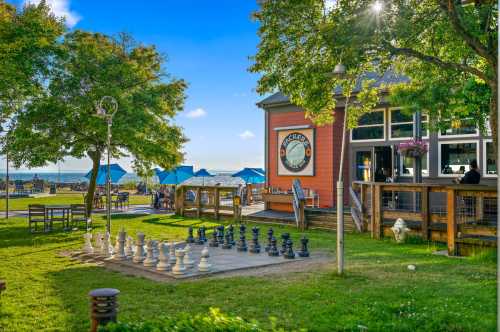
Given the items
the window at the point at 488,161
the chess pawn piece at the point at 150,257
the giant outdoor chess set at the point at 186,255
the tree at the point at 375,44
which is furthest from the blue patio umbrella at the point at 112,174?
the window at the point at 488,161

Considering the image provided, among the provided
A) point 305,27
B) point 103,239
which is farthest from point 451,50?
point 103,239

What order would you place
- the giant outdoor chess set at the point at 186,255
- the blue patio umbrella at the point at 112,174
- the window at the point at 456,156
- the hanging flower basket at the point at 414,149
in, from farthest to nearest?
the blue patio umbrella at the point at 112,174 → the window at the point at 456,156 → the hanging flower basket at the point at 414,149 → the giant outdoor chess set at the point at 186,255

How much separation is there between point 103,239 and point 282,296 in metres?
6.95

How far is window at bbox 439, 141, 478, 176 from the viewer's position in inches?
644

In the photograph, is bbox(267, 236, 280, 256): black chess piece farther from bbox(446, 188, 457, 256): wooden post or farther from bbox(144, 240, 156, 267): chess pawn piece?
bbox(446, 188, 457, 256): wooden post

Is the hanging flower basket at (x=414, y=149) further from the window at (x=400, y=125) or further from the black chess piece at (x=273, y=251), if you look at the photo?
the black chess piece at (x=273, y=251)

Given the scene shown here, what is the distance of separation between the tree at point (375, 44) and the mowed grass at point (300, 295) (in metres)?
3.42

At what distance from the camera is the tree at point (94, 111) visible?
16.1 m

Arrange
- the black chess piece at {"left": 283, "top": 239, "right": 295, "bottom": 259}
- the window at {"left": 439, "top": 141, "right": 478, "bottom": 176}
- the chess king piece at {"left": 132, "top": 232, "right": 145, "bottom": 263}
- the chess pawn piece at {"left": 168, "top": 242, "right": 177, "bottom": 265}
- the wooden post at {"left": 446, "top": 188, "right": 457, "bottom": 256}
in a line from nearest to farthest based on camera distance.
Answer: the chess pawn piece at {"left": 168, "top": 242, "right": 177, "bottom": 265} < the chess king piece at {"left": 132, "top": 232, "right": 145, "bottom": 263} < the black chess piece at {"left": 283, "top": 239, "right": 295, "bottom": 259} < the wooden post at {"left": 446, "top": 188, "right": 457, "bottom": 256} < the window at {"left": 439, "top": 141, "right": 478, "bottom": 176}

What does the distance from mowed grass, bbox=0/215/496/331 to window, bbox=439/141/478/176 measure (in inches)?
274

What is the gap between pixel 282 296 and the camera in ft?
22.7

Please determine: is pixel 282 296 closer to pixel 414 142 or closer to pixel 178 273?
pixel 178 273

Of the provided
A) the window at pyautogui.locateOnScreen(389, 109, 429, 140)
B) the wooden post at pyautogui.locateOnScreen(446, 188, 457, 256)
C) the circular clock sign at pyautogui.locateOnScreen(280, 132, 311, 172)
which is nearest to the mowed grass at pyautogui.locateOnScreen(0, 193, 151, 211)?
the circular clock sign at pyautogui.locateOnScreen(280, 132, 311, 172)

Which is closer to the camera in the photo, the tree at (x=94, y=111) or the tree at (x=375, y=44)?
the tree at (x=375, y=44)
